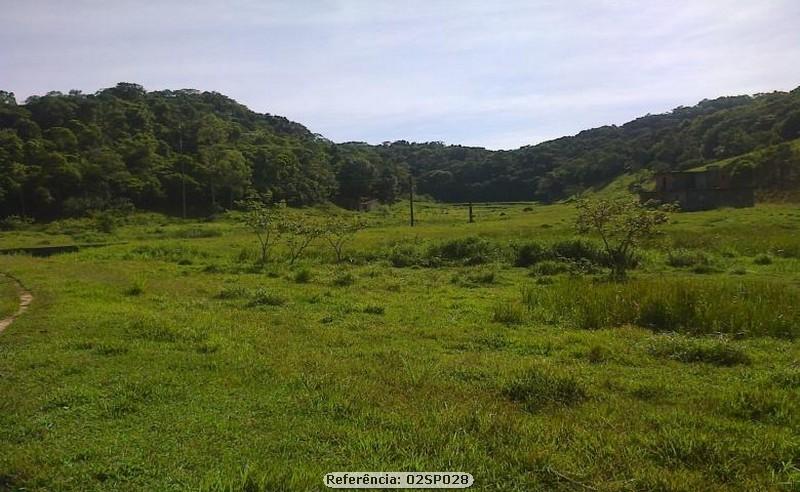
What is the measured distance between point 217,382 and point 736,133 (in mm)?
105026

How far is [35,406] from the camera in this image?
7.04 meters

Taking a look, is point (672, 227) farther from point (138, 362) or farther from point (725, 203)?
point (138, 362)

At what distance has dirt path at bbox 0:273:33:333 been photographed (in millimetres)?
12773

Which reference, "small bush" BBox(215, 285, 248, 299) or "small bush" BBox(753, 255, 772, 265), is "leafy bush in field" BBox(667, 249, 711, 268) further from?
"small bush" BBox(215, 285, 248, 299)

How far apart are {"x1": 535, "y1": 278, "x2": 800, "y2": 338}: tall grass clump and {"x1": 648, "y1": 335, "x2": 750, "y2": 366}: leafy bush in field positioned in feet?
7.73

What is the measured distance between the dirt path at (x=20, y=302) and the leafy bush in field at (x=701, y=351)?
1266cm

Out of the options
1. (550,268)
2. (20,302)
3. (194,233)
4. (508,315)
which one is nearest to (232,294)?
(20,302)

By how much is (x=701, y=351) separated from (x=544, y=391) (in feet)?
12.5

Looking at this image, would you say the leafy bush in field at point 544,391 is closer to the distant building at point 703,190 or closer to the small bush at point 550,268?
the small bush at point 550,268

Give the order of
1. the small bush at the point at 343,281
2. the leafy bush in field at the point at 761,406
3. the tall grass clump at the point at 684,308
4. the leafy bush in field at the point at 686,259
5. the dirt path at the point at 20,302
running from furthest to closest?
1. the leafy bush in field at the point at 686,259
2. the small bush at the point at 343,281
3. the dirt path at the point at 20,302
4. the tall grass clump at the point at 684,308
5. the leafy bush in field at the point at 761,406

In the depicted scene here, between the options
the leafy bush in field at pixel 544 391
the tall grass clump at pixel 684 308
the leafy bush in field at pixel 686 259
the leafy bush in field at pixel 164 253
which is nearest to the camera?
the leafy bush in field at pixel 544 391

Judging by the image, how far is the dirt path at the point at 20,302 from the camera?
41.9 ft

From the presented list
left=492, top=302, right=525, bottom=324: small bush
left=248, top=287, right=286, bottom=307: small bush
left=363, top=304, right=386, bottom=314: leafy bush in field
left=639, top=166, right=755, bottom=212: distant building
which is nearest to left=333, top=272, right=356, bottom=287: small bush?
left=248, top=287, right=286, bottom=307: small bush

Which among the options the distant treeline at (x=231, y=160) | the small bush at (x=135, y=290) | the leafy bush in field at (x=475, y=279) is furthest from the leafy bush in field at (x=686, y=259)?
the distant treeline at (x=231, y=160)
